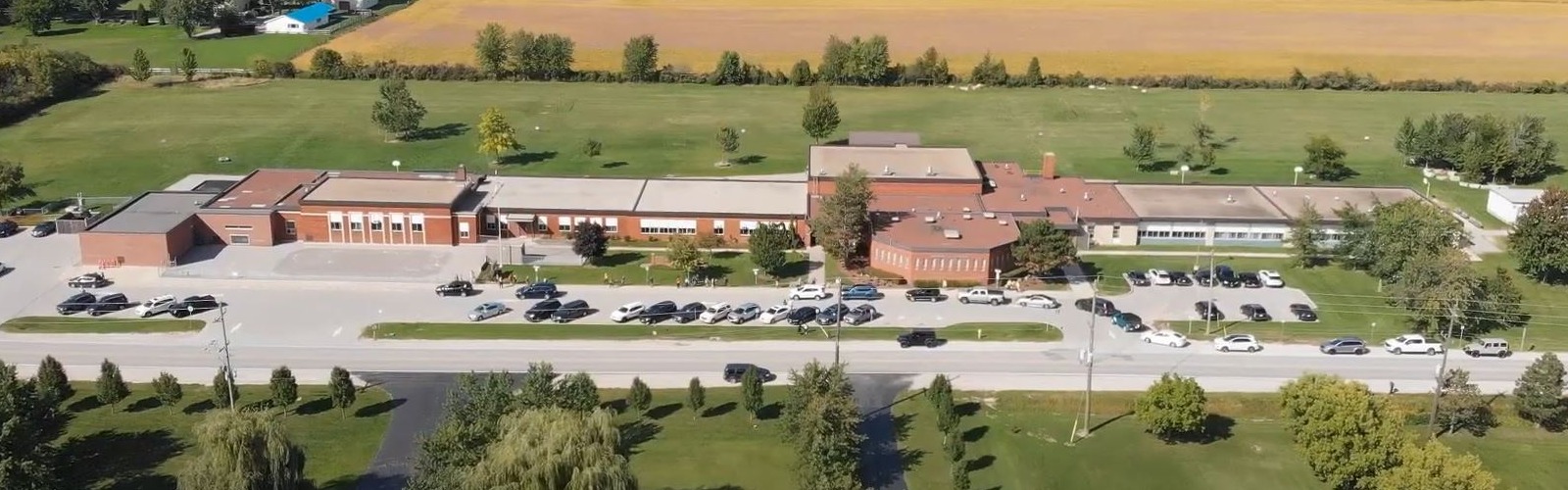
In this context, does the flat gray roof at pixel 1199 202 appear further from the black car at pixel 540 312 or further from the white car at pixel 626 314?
the black car at pixel 540 312

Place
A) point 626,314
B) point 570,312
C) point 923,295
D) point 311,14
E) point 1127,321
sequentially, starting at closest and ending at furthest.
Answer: point 1127,321
point 626,314
point 570,312
point 923,295
point 311,14

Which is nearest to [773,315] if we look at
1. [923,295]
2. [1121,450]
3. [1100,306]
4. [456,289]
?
[923,295]

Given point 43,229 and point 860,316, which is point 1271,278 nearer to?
point 860,316

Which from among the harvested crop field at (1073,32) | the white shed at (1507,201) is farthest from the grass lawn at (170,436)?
the harvested crop field at (1073,32)

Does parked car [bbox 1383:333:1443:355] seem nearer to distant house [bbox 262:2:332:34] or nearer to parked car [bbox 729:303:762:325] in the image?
parked car [bbox 729:303:762:325]

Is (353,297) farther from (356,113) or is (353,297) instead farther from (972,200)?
(356,113)

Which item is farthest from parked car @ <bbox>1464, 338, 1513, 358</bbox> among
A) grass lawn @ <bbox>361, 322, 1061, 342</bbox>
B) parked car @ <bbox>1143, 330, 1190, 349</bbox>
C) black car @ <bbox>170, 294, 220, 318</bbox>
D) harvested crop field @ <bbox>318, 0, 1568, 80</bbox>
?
harvested crop field @ <bbox>318, 0, 1568, 80</bbox>
